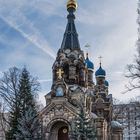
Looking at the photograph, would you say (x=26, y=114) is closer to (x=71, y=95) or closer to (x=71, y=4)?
(x=71, y=95)

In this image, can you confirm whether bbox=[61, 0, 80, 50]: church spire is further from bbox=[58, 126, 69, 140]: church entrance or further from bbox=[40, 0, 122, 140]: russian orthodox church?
bbox=[58, 126, 69, 140]: church entrance

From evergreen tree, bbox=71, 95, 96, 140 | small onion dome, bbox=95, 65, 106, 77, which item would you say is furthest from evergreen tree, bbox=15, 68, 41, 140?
small onion dome, bbox=95, 65, 106, 77

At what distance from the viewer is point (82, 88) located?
29.7 meters

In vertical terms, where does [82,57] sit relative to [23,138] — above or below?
above

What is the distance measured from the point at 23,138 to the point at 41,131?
13.9 feet

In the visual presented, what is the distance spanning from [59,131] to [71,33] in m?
10.3

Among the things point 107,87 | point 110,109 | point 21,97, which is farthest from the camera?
point 107,87

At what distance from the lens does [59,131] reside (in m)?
27.6

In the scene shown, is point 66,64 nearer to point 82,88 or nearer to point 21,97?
point 82,88

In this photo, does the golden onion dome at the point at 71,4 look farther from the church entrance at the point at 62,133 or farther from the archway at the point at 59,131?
the church entrance at the point at 62,133

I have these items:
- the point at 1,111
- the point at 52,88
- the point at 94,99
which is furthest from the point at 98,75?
the point at 1,111

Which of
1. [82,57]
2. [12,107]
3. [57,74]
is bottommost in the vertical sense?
[12,107]

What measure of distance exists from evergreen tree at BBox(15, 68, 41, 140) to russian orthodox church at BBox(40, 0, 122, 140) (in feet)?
7.05

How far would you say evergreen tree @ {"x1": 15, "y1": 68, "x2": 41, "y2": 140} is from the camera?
22.1 meters
